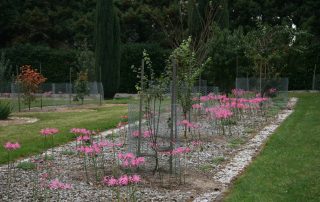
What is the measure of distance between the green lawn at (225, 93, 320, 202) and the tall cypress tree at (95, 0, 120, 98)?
49.1ft

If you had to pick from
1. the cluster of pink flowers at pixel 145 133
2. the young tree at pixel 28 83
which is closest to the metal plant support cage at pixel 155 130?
the cluster of pink flowers at pixel 145 133

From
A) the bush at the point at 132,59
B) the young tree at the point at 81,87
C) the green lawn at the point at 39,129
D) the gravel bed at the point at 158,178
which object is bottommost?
the gravel bed at the point at 158,178

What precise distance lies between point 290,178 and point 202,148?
262 centimetres

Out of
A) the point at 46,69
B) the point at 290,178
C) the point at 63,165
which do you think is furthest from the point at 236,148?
the point at 46,69

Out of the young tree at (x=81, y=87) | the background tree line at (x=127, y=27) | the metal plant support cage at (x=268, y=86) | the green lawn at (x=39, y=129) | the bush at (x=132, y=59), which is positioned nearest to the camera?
the green lawn at (x=39, y=129)

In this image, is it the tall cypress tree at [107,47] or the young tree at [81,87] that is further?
the tall cypress tree at [107,47]

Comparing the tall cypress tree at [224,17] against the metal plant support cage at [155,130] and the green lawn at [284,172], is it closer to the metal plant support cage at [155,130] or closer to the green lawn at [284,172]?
the green lawn at [284,172]

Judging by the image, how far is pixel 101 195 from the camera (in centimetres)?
550

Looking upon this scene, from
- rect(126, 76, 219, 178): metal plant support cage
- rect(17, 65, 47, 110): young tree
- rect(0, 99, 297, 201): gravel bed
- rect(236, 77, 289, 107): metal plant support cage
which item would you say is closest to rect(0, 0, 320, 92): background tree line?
rect(236, 77, 289, 107): metal plant support cage

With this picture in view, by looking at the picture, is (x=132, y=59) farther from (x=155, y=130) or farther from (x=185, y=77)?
(x=155, y=130)

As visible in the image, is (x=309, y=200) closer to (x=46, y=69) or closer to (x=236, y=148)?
(x=236, y=148)

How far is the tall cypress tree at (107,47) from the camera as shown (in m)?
24.5

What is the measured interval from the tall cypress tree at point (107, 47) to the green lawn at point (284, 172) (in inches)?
589

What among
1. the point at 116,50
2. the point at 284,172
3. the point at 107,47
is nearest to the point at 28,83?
the point at 107,47
